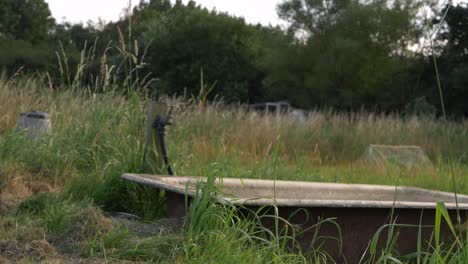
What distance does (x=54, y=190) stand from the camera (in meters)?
4.48

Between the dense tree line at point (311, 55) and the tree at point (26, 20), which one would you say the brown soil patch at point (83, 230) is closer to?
the dense tree line at point (311, 55)

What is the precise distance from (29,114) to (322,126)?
6526 mm

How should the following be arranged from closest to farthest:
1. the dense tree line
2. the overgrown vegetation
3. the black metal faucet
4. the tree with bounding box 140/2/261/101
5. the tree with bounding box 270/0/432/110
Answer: the overgrown vegetation
the black metal faucet
the dense tree line
the tree with bounding box 270/0/432/110
the tree with bounding box 140/2/261/101

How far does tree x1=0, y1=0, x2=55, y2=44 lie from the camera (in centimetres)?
3569

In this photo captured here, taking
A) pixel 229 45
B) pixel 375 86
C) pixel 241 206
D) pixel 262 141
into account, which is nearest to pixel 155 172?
pixel 241 206

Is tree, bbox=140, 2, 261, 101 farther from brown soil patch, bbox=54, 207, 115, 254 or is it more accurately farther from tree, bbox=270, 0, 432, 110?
brown soil patch, bbox=54, 207, 115, 254

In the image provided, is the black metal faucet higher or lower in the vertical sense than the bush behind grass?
higher

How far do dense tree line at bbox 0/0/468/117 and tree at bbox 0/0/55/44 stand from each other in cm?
18

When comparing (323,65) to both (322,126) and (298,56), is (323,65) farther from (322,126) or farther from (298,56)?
(322,126)

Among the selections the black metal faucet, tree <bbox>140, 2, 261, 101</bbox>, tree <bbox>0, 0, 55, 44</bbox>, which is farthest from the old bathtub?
tree <bbox>0, 0, 55, 44</bbox>

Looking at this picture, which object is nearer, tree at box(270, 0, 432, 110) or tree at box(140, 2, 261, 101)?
tree at box(270, 0, 432, 110)

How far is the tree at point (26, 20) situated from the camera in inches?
1405

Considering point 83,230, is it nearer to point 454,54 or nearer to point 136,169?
point 136,169

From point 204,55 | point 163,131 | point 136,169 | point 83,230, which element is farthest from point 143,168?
point 204,55
